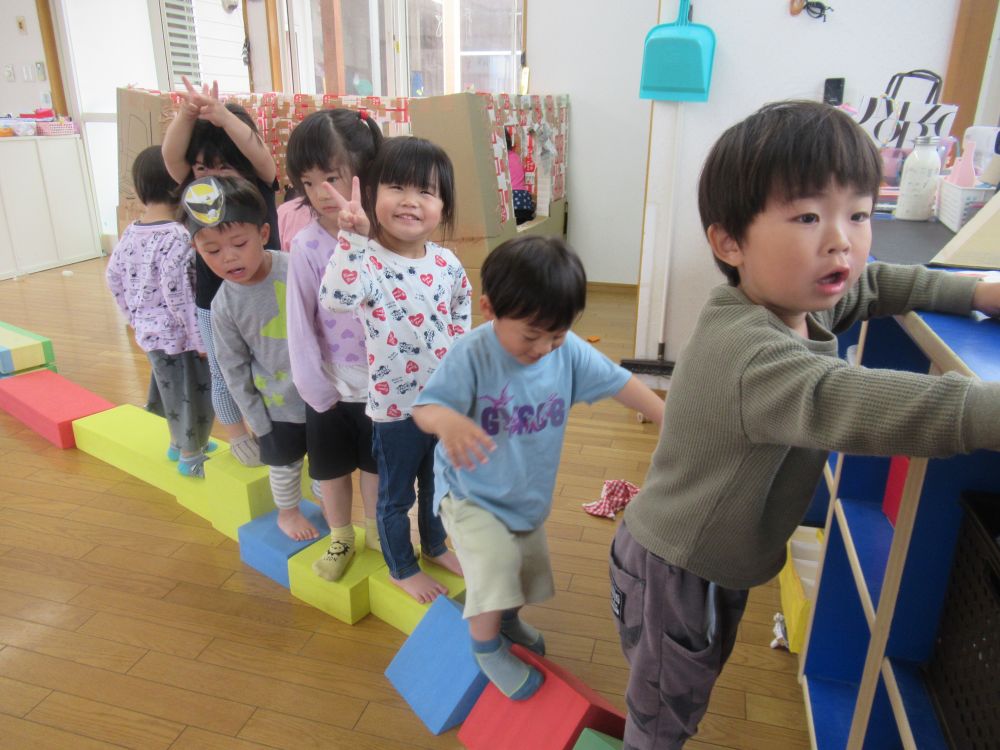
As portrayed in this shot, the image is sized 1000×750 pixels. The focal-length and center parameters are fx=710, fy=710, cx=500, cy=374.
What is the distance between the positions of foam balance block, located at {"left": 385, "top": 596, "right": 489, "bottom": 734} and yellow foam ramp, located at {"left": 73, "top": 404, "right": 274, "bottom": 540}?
2.32 ft

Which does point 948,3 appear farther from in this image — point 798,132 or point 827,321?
point 798,132

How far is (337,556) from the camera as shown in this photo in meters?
1.66

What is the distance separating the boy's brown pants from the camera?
3.11 ft

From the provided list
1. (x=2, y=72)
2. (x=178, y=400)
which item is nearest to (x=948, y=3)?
(x=178, y=400)

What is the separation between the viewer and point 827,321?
991 millimetres

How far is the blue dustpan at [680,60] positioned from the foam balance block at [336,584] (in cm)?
182

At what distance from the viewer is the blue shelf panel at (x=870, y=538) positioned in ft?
3.66

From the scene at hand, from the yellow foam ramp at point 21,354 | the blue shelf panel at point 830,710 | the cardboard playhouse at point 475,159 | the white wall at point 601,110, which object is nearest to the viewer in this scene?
the blue shelf panel at point 830,710

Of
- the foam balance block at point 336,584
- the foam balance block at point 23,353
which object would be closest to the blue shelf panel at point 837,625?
the foam balance block at point 336,584

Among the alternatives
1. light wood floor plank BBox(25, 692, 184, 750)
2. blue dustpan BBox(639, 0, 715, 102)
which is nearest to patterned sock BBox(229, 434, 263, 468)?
light wood floor plank BBox(25, 692, 184, 750)

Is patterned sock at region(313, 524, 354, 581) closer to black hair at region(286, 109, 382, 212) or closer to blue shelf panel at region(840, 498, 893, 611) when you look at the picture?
black hair at region(286, 109, 382, 212)

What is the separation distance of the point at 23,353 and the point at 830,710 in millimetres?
3147

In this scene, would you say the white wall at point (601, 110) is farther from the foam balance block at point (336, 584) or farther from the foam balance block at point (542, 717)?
the foam balance block at point (542, 717)

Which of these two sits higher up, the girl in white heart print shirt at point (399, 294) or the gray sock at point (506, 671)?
the girl in white heart print shirt at point (399, 294)
